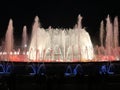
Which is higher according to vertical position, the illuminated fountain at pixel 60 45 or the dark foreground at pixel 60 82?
the illuminated fountain at pixel 60 45

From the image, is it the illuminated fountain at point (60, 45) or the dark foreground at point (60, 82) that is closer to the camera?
the dark foreground at point (60, 82)

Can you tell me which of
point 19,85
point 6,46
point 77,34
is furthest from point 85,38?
point 19,85

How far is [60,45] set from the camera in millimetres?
39938

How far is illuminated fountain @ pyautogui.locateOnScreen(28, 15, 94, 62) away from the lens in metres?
39.3

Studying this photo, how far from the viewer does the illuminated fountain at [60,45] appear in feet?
129

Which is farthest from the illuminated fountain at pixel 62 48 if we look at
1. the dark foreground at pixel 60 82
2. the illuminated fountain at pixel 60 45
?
the dark foreground at pixel 60 82

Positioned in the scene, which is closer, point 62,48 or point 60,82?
point 60,82

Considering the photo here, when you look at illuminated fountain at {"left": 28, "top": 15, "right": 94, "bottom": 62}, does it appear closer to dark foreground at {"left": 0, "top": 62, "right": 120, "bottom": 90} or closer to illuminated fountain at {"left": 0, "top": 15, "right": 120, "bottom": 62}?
illuminated fountain at {"left": 0, "top": 15, "right": 120, "bottom": 62}

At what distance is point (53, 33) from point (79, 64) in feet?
33.9

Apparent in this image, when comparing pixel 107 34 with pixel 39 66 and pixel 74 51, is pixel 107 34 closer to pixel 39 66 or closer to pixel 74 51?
pixel 74 51

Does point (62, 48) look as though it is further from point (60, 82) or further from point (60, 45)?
point (60, 82)

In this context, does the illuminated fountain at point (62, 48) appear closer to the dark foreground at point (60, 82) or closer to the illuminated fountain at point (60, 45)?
the illuminated fountain at point (60, 45)

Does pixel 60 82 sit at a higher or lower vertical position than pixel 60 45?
lower

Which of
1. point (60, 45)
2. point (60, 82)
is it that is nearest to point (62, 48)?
point (60, 45)
